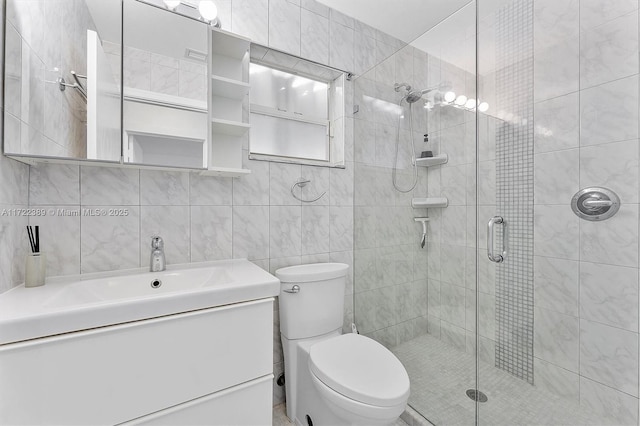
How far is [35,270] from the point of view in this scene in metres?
1.02

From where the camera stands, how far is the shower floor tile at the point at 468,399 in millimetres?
1238

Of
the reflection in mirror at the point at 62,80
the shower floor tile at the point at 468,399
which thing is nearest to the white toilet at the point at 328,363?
the shower floor tile at the point at 468,399

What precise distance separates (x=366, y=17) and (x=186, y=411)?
7.86ft

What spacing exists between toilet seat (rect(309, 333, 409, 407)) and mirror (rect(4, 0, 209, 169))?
106cm

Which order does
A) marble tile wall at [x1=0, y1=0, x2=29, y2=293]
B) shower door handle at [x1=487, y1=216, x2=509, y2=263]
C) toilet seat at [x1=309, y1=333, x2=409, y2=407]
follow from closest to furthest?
marble tile wall at [x1=0, y1=0, x2=29, y2=293]
toilet seat at [x1=309, y1=333, x2=409, y2=407]
shower door handle at [x1=487, y1=216, x2=509, y2=263]

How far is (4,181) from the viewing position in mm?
930

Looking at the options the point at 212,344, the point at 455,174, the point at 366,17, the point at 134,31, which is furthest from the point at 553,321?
the point at 134,31

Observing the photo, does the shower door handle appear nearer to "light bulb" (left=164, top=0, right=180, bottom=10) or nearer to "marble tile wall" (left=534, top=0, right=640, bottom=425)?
"marble tile wall" (left=534, top=0, right=640, bottom=425)

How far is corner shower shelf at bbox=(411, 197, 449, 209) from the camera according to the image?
4.87 ft

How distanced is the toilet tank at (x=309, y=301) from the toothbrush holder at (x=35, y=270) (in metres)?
0.93

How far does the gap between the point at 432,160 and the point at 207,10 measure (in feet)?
4.39

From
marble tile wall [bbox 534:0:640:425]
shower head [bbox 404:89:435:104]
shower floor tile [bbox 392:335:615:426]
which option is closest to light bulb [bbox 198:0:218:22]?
shower head [bbox 404:89:435:104]

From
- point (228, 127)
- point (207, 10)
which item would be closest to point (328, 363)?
point (228, 127)

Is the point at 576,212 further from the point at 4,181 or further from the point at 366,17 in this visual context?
the point at 4,181
